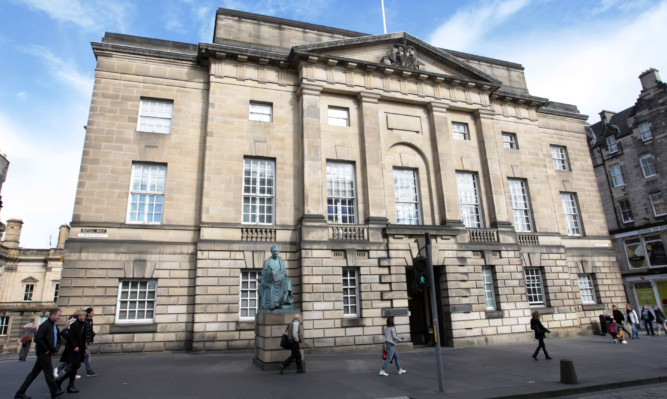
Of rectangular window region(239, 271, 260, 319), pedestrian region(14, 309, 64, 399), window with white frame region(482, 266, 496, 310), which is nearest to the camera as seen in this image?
pedestrian region(14, 309, 64, 399)

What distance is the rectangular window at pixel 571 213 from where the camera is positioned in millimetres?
24000

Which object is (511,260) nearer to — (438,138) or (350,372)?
(438,138)

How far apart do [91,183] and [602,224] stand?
29.0 meters

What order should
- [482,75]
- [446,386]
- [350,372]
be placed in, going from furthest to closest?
[482,75], [350,372], [446,386]

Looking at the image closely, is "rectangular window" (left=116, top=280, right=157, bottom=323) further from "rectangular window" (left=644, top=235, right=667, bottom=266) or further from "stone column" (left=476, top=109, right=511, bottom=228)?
"rectangular window" (left=644, top=235, right=667, bottom=266)

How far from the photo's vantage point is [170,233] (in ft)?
54.6

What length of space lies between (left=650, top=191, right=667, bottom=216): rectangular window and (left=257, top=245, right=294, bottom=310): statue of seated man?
123ft

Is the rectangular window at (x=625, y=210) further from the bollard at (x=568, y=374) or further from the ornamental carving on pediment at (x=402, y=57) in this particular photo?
the bollard at (x=568, y=374)

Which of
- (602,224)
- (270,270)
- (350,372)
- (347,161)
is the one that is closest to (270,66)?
(347,161)

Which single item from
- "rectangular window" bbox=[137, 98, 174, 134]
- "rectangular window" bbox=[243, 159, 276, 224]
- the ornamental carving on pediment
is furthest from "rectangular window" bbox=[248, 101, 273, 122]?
the ornamental carving on pediment

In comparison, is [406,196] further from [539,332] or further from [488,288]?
[539,332]

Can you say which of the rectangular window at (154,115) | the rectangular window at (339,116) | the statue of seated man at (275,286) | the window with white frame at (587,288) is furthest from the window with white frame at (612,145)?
the rectangular window at (154,115)

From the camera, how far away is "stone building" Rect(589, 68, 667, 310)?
33594 millimetres

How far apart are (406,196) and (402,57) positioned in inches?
309
